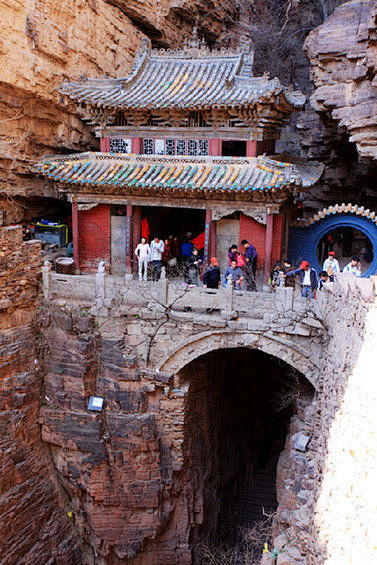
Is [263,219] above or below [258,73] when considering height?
below

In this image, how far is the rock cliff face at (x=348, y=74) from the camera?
18.5 meters

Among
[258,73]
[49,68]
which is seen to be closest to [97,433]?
[49,68]

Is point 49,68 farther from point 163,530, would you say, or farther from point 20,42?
point 163,530

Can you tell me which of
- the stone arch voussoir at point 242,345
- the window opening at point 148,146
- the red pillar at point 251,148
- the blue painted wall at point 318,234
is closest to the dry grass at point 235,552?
the stone arch voussoir at point 242,345

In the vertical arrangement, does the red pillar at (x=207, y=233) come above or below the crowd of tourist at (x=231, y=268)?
above

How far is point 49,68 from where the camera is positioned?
2011 centimetres

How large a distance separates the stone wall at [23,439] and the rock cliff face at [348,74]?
11.6 m

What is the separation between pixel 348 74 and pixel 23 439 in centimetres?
1659

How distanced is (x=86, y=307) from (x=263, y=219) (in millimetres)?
6569

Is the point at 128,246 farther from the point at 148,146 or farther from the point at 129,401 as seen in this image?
the point at 129,401

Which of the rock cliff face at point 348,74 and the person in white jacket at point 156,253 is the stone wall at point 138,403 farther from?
the rock cliff face at point 348,74

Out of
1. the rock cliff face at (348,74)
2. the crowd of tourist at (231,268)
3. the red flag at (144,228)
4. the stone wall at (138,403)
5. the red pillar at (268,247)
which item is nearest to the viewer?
the stone wall at (138,403)

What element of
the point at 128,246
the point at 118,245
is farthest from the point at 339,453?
the point at 118,245

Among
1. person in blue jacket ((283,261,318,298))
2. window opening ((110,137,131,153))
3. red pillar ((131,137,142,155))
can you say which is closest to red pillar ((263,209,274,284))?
person in blue jacket ((283,261,318,298))
